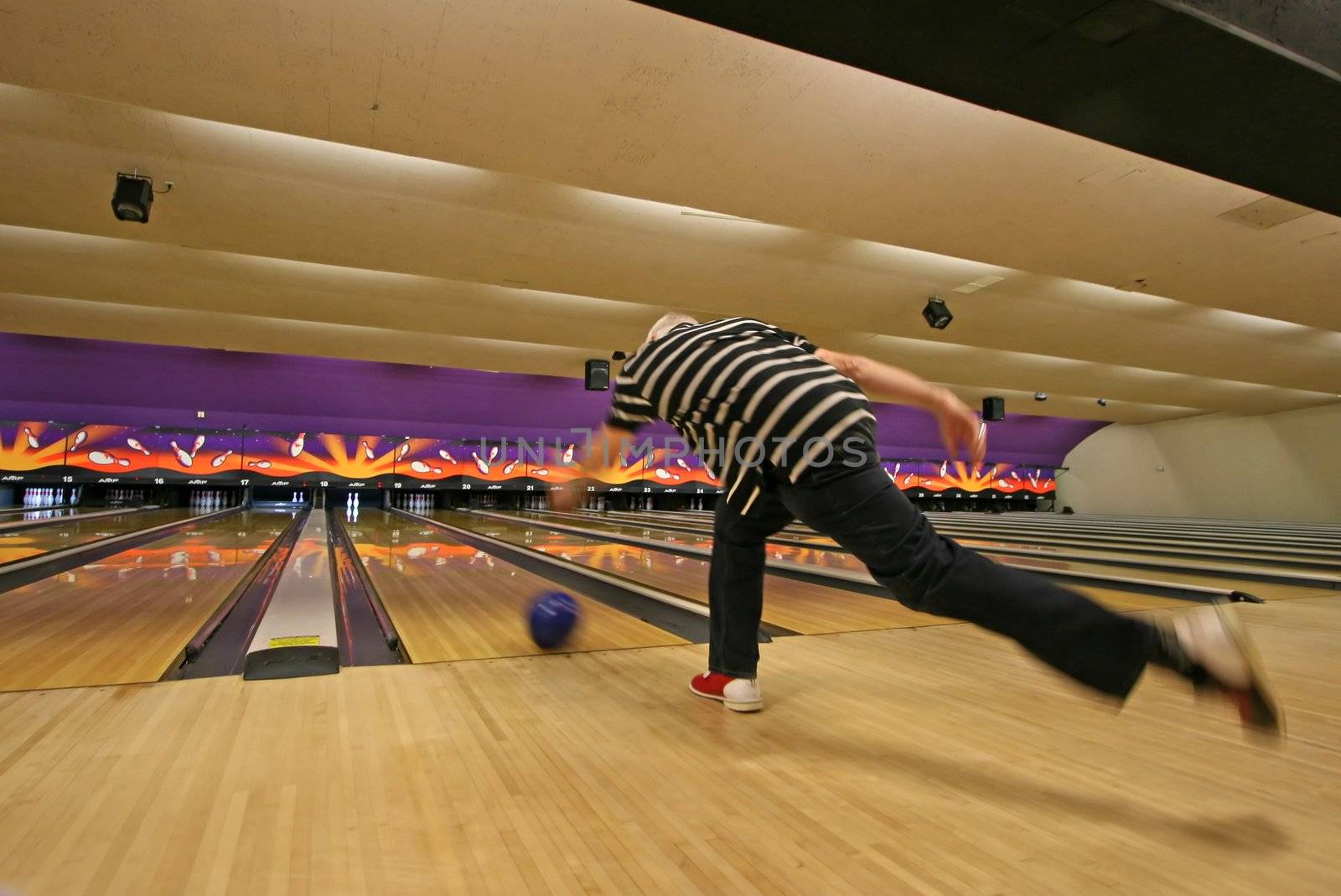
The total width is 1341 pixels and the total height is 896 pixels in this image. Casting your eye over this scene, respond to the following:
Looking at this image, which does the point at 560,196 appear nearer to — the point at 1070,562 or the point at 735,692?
the point at 735,692

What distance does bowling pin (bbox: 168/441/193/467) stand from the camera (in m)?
9.33

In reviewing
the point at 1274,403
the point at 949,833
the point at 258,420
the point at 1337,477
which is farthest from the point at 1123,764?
the point at 1337,477

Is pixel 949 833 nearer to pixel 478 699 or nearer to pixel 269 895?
pixel 269 895

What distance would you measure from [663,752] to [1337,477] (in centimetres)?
1422

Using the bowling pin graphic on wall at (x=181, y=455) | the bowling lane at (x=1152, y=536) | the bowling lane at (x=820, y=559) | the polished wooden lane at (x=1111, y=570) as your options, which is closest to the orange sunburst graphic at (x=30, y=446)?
the bowling pin graphic on wall at (x=181, y=455)

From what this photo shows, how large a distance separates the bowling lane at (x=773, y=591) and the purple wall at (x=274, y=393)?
483 centimetres

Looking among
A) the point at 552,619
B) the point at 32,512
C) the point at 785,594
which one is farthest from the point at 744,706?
the point at 32,512

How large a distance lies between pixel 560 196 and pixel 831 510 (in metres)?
3.44

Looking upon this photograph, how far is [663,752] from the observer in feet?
3.90

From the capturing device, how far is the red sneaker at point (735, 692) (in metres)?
1.40

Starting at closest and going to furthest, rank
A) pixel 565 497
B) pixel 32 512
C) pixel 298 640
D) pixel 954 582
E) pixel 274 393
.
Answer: pixel 954 582
pixel 565 497
pixel 298 640
pixel 32 512
pixel 274 393

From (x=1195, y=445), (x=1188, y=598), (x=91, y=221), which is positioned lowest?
(x=1188, y=598)

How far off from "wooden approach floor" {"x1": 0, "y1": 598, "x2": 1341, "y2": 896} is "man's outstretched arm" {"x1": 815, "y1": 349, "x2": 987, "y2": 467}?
1.73 feet

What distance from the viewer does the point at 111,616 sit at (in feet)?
7.42
